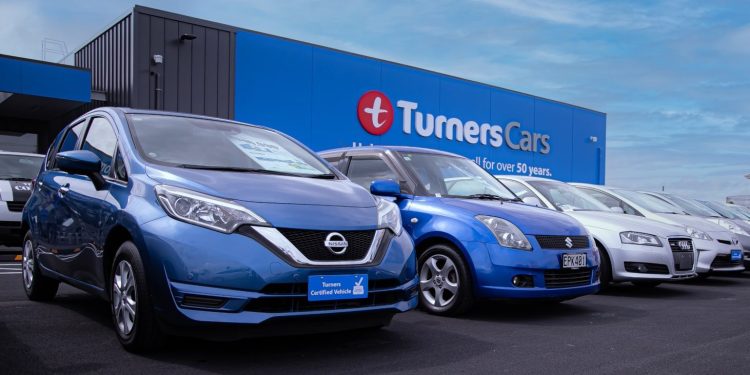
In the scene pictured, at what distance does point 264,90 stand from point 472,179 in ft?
A: 39.4

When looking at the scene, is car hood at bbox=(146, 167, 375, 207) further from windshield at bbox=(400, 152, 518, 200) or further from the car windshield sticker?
windshield at bbox=(400, 152, 518, 200)

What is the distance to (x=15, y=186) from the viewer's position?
10875 mm

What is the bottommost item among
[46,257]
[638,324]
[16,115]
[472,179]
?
[638,324]

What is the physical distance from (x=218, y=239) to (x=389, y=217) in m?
1.24

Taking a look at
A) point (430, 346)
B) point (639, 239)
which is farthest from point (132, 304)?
point (639, 239)

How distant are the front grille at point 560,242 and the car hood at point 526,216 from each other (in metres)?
0.04

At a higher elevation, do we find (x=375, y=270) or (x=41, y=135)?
(x=41, y=135)

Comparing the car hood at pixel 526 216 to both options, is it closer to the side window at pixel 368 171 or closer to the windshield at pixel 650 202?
the side window at pixel 368 171

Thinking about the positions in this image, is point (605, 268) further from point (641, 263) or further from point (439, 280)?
point (439, 280)

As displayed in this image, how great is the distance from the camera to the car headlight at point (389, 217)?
437cm

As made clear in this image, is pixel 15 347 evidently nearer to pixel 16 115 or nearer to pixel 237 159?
pixel 237 159

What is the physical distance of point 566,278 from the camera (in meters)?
5.92

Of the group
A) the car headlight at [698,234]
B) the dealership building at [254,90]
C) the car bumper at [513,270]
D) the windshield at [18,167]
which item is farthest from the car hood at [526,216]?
the dealership building at [254,90]

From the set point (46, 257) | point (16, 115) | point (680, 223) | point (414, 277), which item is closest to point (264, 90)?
point (16, 115)
